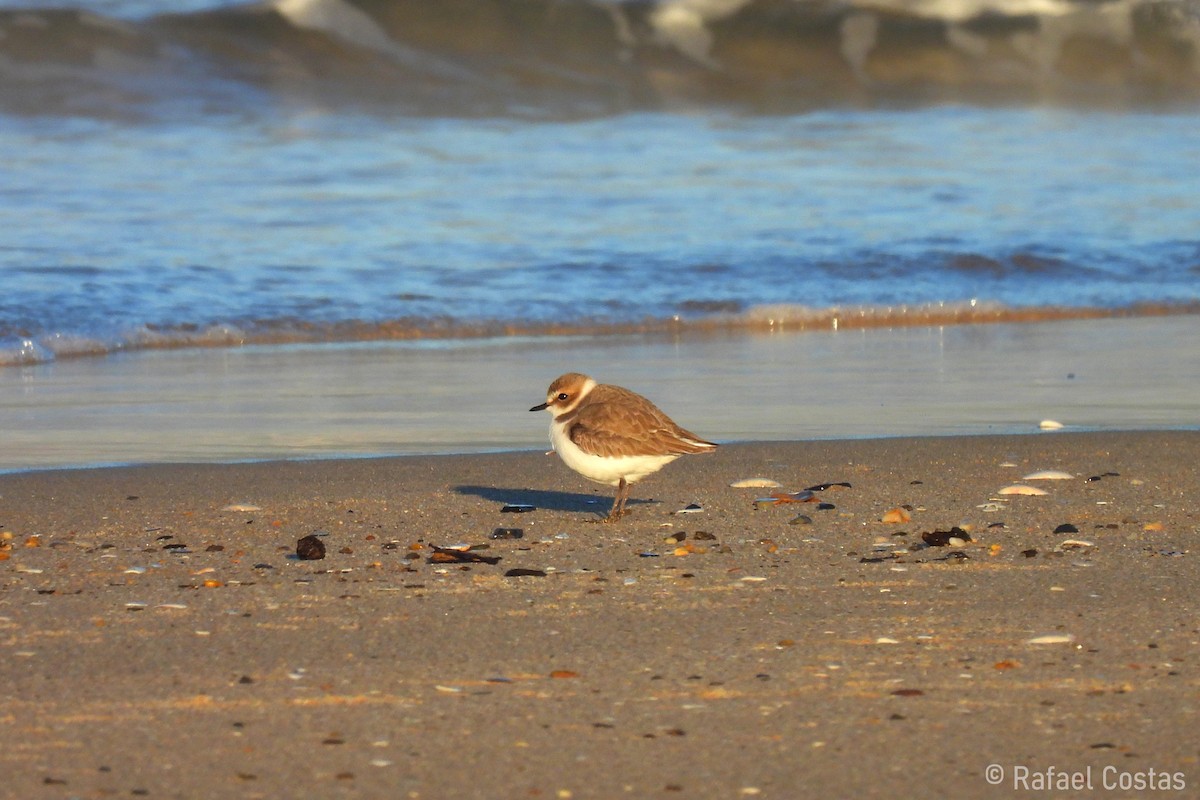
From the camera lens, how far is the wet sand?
9.61ft

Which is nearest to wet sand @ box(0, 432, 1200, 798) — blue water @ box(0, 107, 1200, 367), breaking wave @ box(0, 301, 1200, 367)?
breaking wave @ box(0, 301, 1200, 367)

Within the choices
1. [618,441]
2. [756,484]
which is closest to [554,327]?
[756,484]

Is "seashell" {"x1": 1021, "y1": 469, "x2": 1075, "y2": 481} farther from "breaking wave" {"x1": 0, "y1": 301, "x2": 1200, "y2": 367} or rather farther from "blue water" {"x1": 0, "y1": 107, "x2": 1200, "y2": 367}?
"blue water" {"x1": 0, "y1": 107, "x2": 1200, "y2": 367}

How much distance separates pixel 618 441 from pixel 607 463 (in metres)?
0.07

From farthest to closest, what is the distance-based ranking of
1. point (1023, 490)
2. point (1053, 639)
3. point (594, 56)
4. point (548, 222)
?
point (594, 56), point (548, 222), point (1023, 490), point (1053, 639)

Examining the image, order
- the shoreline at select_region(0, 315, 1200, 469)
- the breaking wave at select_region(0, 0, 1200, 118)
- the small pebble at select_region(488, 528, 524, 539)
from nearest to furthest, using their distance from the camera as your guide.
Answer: the small pebble at select_region(488, 528, 524, 539), the shoreline at select_region(0, 315, 1200, 469), the breaking wave at select_region(0, 0, 1200, 118)

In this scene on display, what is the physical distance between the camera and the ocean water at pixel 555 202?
8.70m

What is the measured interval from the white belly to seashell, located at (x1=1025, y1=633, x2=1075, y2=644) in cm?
170

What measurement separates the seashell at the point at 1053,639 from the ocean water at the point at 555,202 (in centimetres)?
315

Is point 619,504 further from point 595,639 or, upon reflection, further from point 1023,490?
point 595,639

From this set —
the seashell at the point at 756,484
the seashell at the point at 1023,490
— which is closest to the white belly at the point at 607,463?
the seashell at the point at 756,484

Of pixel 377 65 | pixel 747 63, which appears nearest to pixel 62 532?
pixel 377 65

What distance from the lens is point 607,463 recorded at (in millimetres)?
5133

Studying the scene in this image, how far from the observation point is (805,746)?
9.91 ft
